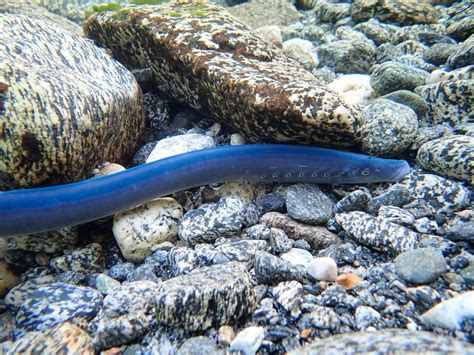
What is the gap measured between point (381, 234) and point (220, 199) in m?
1.22

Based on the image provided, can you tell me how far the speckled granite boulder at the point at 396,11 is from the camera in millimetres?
5242

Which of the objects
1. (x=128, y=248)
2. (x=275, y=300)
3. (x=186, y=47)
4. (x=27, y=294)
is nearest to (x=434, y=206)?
(x=275, y=300)

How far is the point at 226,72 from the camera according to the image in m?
2.68

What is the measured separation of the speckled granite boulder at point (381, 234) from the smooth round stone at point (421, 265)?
17 cm

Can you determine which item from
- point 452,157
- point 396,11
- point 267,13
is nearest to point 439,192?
point 452,157

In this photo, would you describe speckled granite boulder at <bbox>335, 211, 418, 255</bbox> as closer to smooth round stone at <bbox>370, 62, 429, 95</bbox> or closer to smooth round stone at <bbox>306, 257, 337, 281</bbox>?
smooth round stone at <bbox>306, 257, 337, 281</bbox>

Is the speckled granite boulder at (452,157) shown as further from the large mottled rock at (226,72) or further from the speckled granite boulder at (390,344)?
the speckled granite boulder at (390,344)

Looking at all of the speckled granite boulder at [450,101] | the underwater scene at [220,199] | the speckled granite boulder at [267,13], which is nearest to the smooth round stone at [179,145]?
the underwater scene at [220,199]

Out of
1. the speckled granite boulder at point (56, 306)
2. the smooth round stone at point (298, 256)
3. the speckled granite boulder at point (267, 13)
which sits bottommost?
the speckled granite boulder at point (56, 306)

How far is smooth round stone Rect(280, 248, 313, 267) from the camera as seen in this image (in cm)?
198

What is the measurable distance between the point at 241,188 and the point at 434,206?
152cm

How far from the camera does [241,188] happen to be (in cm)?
272

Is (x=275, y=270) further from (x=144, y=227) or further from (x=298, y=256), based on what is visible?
(x=144, y=227)

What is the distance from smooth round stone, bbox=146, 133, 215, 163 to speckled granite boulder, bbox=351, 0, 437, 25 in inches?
180
